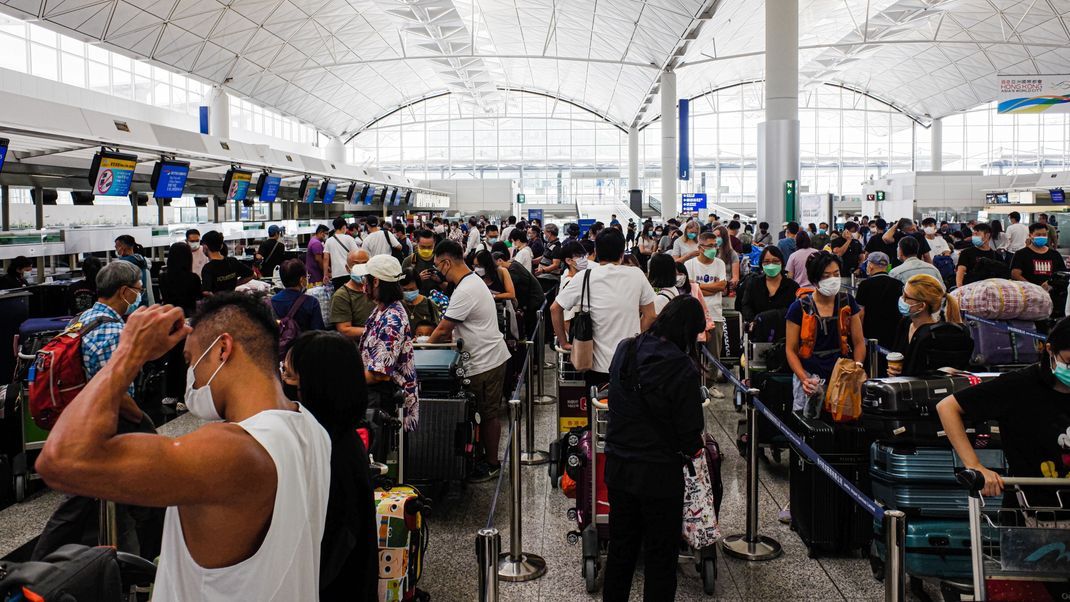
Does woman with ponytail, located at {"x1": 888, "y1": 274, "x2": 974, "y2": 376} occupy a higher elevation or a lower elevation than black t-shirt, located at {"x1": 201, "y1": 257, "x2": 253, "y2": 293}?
lower

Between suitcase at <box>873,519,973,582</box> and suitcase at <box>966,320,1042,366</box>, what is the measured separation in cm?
299

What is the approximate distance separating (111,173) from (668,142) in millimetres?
25662

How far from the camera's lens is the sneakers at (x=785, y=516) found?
214 inches

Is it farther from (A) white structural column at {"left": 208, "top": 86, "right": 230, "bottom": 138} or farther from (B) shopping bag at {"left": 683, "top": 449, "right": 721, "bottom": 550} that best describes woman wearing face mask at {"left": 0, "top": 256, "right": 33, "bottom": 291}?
(A) white structural column at {"left": 208, "top": 86, "right": 230, "bottom": 138}

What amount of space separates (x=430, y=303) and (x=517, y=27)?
32128 mm

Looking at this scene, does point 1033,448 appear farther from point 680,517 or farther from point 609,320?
point 609,320

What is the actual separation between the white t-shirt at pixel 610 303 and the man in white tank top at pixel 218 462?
331 cm

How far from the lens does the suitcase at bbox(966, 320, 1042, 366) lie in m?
6.75

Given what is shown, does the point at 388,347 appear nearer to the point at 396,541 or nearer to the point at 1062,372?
the point at 396,541

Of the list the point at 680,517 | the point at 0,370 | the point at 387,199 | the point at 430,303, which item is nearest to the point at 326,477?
the point at 680,517

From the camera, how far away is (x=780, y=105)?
1770cm

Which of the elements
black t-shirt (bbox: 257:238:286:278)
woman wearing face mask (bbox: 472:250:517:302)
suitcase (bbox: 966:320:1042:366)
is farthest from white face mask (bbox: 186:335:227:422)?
black t-shirt (bbox: 257:238:286:278)

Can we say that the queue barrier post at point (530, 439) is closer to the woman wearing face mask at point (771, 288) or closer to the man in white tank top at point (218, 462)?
the woman wearing face mask at point (771, 288)

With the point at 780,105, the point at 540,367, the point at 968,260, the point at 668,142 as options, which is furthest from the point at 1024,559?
the point at 668,142
